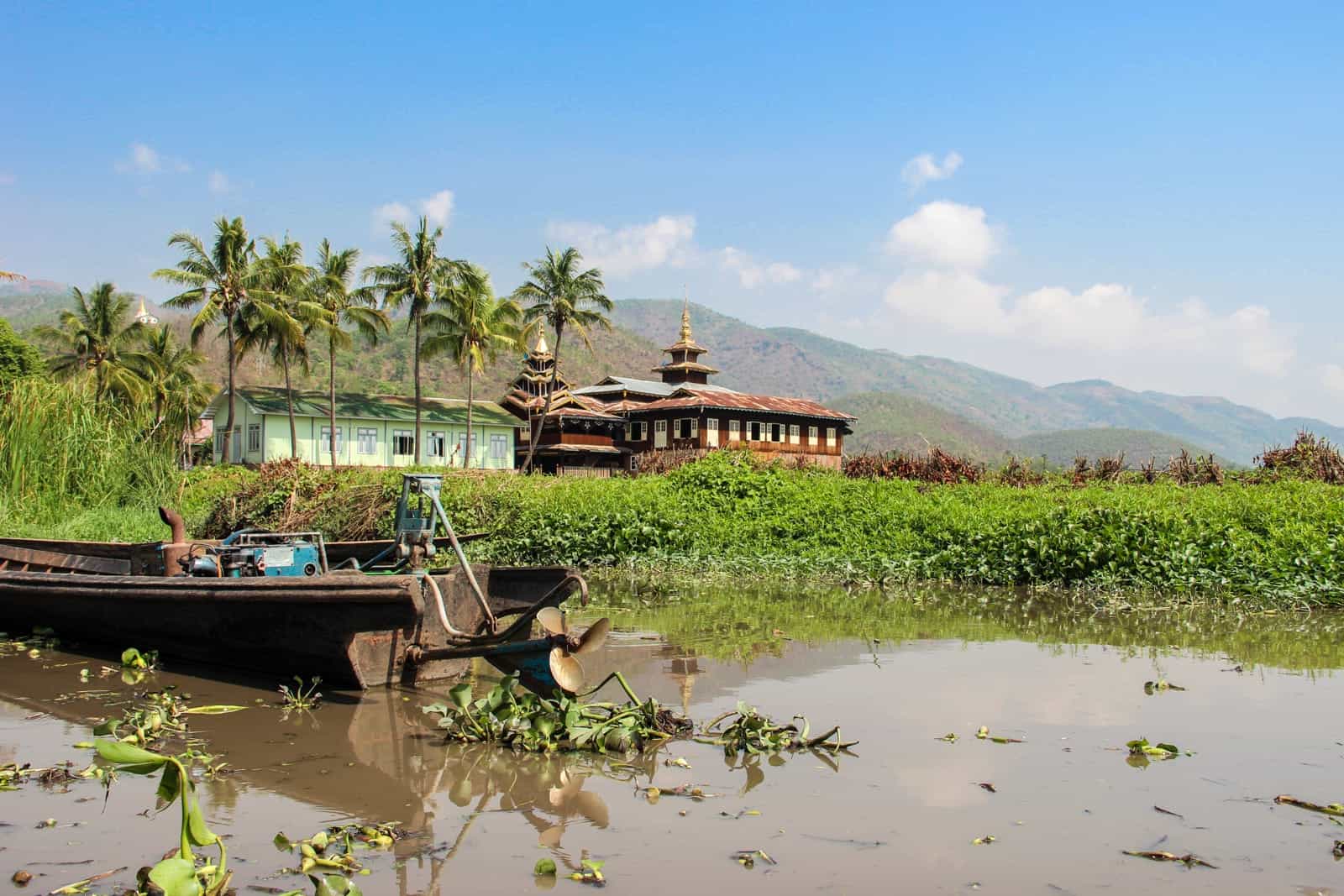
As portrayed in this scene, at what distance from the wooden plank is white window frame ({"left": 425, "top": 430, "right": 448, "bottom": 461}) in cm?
3859

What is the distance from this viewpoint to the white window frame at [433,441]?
5106 centimetres

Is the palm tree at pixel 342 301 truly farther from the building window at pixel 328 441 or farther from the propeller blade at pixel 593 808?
the propeller blade at pixel 593 808

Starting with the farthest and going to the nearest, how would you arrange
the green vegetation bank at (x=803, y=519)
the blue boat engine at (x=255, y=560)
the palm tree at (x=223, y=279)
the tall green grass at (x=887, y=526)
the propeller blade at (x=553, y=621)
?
the palm tree at (x=223, y=279) < the green vegetation bank at (x=803, y=519) < the tall green grass at (x=887, y=526) < the blue boat engine at (x=255, y=560) < the propeller blade at (x=553, y=621)

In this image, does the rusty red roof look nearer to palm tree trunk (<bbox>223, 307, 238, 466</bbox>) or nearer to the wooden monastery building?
the wooden monastery building

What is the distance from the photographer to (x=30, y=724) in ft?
23.5

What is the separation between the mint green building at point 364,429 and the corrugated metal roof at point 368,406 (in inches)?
1.6

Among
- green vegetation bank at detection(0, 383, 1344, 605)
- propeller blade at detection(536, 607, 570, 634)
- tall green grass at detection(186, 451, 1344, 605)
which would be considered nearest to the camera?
propeller blade at detection(536, 607, 570, 634)

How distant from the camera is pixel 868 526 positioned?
16.8 m

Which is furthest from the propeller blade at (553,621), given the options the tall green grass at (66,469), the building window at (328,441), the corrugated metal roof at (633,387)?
the corrugated metal roof at (633,387)

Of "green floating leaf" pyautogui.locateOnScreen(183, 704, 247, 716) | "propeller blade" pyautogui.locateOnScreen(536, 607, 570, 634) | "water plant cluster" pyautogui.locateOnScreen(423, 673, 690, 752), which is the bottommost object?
"green floating leaf" pyautogui.locateOnScreen(183, 704, 247, 716)

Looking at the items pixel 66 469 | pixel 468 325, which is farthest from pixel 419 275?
pixel 66 469

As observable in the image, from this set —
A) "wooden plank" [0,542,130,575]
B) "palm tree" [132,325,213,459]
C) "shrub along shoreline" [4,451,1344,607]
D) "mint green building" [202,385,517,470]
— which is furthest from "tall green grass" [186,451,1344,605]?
"mint green building" [202,385,517,470]

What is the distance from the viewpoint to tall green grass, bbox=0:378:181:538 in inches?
669

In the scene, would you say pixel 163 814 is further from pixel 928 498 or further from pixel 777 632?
pixel 928 498
